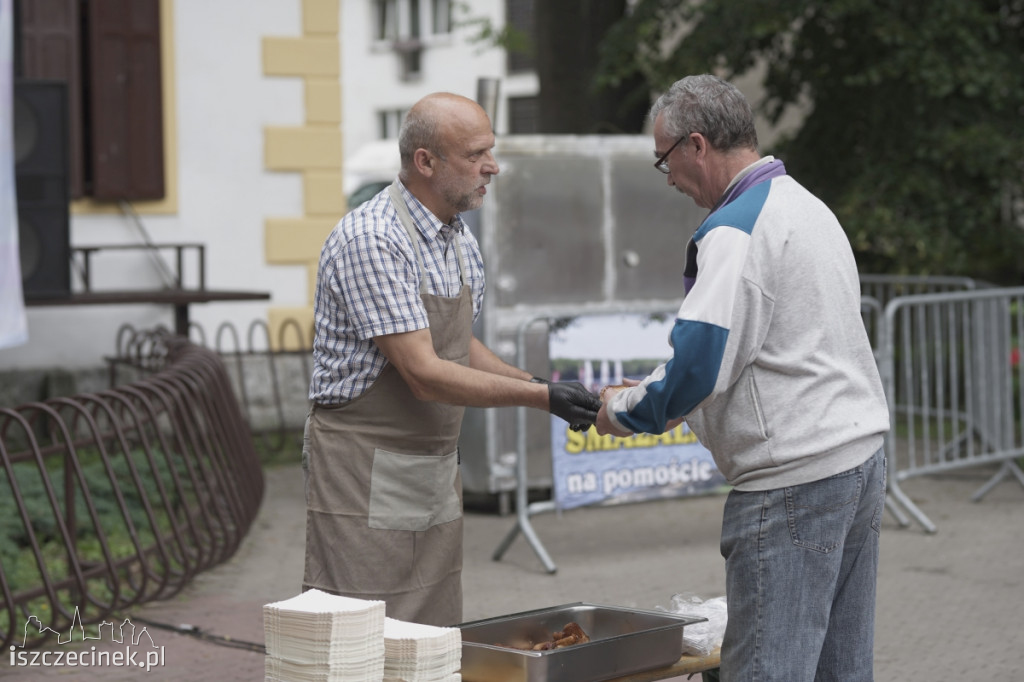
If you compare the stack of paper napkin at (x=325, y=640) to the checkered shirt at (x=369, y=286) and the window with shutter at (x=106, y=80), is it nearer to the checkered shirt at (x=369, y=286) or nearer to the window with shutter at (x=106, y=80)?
the checkered shirt at (x=369, y=286)

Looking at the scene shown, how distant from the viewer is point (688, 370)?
9.84 feet

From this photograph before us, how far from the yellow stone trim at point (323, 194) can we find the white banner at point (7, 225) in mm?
4383

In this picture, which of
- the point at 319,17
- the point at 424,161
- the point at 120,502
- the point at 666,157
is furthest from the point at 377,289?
the point at 319,17

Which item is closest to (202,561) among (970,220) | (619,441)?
(619,441)

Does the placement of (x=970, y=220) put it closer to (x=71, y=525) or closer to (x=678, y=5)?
(x=678, y=5)

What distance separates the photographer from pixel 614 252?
8.98 metres

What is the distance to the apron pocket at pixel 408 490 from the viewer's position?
3721 millimetres

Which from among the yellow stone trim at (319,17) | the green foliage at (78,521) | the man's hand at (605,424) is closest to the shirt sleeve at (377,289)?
the man's hand at (605,424)

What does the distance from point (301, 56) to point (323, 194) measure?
1.20 m

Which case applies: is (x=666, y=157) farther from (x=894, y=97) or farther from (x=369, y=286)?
(x=894, y=97)

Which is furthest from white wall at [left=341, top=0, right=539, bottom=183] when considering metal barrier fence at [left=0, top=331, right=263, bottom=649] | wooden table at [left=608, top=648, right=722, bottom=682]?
wooden table at [left=608, top=648, right=722, bottom=682]

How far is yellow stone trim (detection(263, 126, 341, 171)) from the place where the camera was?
472 inches

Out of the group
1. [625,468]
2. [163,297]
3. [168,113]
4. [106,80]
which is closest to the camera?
[625,468]

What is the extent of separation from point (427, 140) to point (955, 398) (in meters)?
6.57
